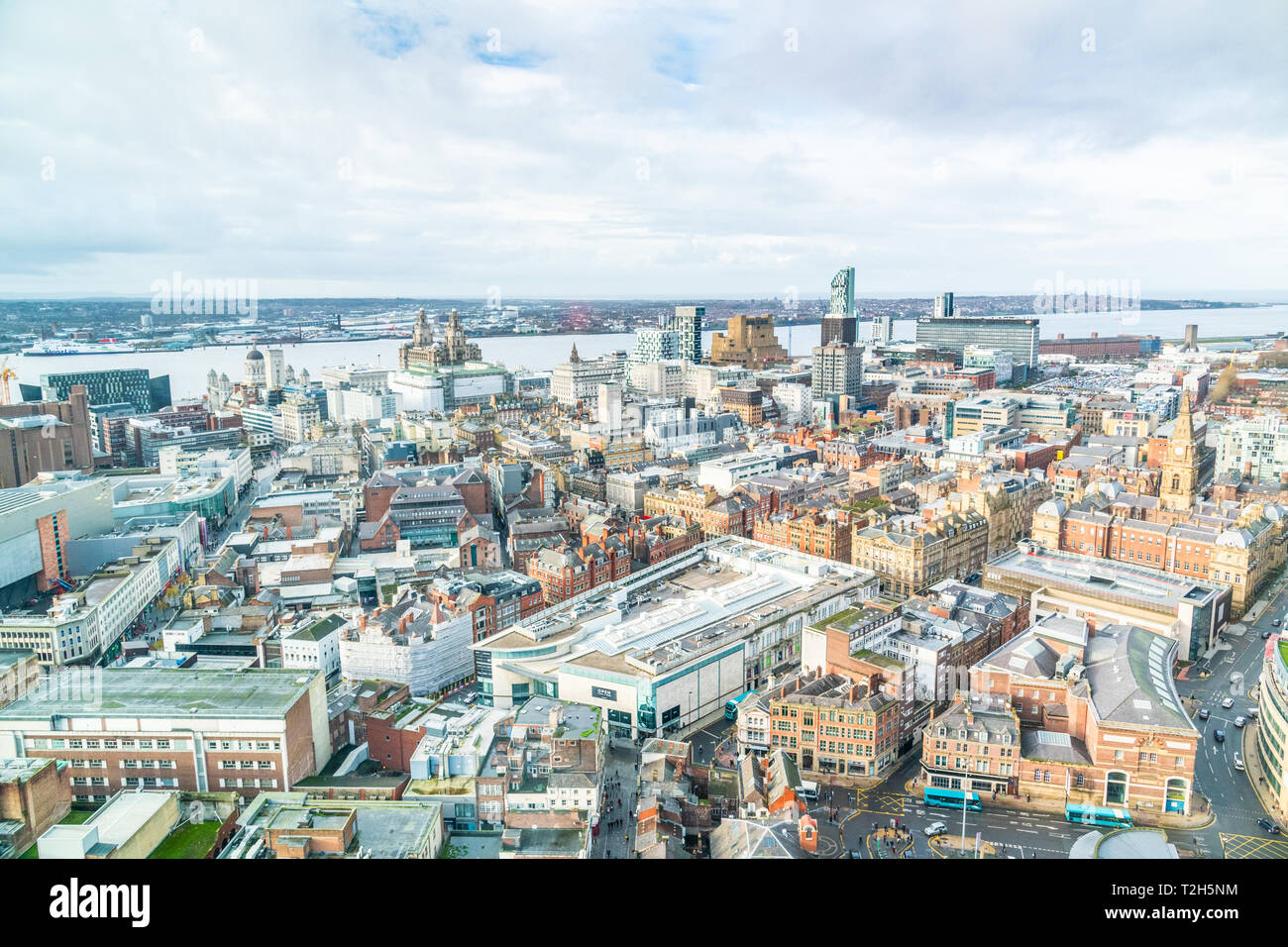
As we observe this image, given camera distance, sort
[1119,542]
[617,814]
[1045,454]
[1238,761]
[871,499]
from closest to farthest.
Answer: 1. [617,814]
2. [1238,761]
3. [1119,542]
4. [871,499]
5. [1045,454]

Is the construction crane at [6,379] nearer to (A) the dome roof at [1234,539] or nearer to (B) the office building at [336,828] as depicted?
(B) the office building at [336,828]

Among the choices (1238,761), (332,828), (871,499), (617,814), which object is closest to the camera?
(332,828)

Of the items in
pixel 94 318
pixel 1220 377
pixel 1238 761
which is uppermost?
pixel 94 318

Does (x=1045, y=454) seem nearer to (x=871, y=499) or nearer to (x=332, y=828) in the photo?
(x=871, y=499)

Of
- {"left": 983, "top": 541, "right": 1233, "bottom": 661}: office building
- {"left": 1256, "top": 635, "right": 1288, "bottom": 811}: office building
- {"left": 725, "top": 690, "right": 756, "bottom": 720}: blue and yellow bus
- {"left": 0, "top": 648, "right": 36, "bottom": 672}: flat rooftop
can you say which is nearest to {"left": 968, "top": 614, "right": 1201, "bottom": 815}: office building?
{"left": 1256, "top": 635, "right": 1288, "bottom": 811}: office building

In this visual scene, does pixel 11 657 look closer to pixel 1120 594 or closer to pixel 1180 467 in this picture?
pixel 1120 594

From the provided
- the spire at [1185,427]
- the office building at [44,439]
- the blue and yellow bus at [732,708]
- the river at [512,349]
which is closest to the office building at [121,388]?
the river at [512,349]

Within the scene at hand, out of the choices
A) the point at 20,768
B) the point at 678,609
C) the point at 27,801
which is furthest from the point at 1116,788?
the point at 20,768
